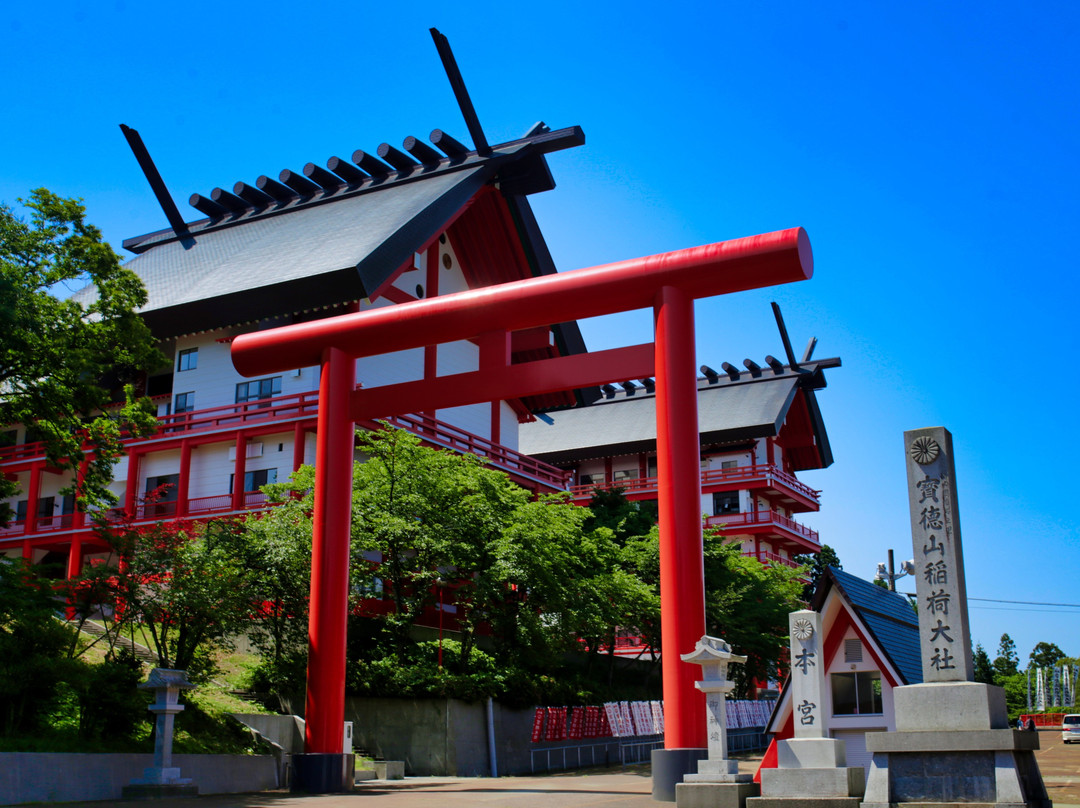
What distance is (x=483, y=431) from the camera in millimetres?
36750

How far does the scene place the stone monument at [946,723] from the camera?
1017 cm

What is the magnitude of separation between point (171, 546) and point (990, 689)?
14.2m

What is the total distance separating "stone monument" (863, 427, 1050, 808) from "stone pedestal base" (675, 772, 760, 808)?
2.41 metres

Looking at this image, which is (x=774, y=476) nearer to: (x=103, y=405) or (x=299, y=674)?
(x=299, y=674)

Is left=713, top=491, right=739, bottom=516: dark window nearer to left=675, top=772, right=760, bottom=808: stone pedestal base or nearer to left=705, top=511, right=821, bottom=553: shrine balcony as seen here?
left=705, top=511, right=821, bottom=553: shrine balcony

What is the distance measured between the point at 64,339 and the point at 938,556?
46.9ft

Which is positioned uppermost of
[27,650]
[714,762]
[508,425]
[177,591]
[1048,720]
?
[508,425]

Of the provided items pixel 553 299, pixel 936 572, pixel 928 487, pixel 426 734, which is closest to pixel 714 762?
pixel 936 572

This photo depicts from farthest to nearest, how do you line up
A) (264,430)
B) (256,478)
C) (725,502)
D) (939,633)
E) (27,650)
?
(725,502) < (256,478) < (264,430) < (27,650) < (939,633)

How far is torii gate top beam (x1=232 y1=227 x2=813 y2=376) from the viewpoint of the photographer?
1560 centimetres

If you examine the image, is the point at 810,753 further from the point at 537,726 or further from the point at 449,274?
the point at 449,274

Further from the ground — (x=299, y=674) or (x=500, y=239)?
(x=500, y=239)

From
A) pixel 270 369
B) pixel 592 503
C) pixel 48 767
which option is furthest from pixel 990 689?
pixel 592 503

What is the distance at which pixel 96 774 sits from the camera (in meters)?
14.4
